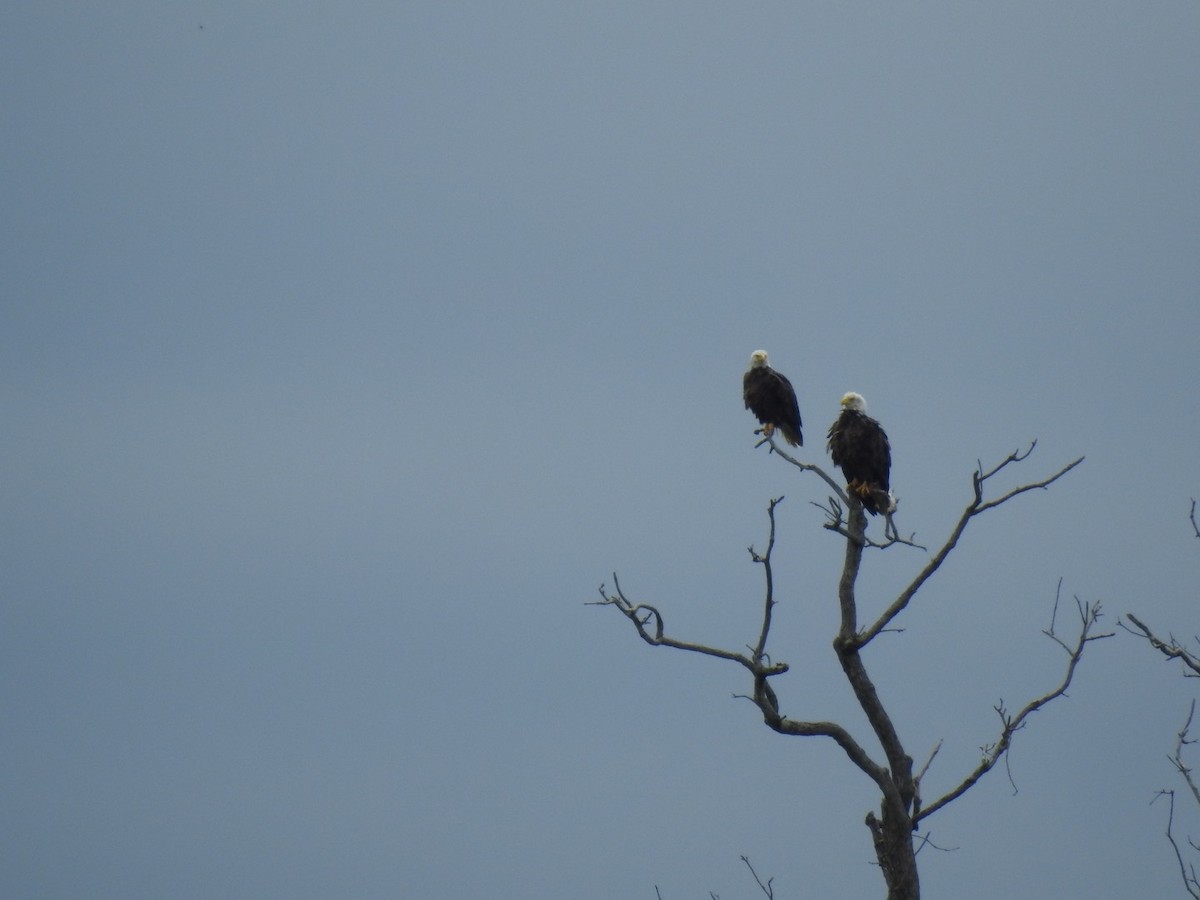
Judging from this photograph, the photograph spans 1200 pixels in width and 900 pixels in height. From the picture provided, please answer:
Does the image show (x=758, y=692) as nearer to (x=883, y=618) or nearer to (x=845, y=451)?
(x=883, y=618)

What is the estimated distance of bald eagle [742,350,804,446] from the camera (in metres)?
13.6

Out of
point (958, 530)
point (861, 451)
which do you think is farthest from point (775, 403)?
point (958, 530)

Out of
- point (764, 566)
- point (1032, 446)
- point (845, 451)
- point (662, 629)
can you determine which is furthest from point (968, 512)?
point (845, 451)

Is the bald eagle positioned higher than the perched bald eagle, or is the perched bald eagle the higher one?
the bald eagle

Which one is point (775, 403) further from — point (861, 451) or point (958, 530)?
point (958, 530)

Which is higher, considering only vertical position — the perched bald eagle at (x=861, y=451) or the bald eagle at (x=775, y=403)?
the bald eagle at (x=775, y=403)

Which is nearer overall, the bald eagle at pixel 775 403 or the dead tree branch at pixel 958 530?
the dead tree branch at pixel 958 530

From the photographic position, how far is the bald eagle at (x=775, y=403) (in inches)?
535

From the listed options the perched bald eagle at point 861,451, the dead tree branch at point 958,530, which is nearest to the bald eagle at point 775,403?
the perched bald eagle at point 861,451

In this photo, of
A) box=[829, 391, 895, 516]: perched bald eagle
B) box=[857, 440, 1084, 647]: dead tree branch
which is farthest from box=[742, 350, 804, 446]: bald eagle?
box=[857, 440, 1084, 647]: dead tree branch

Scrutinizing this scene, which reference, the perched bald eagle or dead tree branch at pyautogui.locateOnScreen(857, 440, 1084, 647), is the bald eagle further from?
dead tree branch at pyautogui.locateOnScreen(857, 440, 1084, 647)

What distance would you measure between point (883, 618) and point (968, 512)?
635 millimetres

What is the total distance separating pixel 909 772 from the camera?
646cm

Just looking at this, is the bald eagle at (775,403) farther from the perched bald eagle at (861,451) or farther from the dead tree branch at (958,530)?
the dead tree branch at (958,530)
